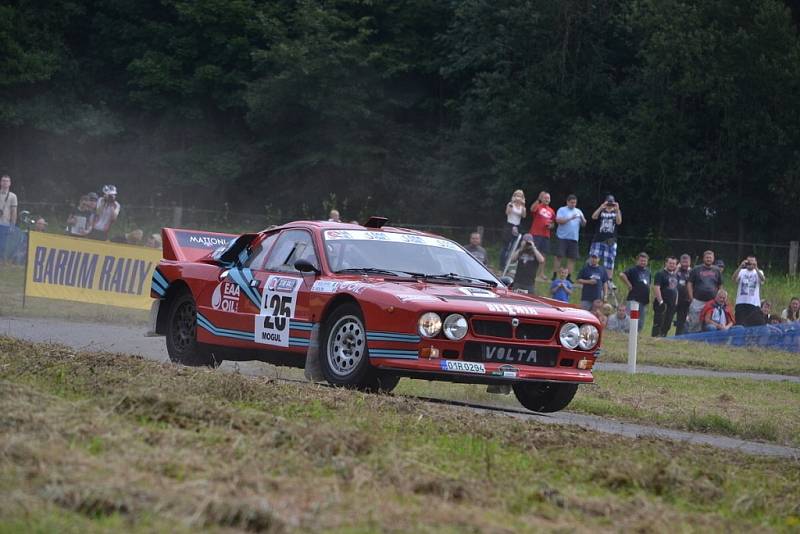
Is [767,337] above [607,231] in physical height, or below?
below

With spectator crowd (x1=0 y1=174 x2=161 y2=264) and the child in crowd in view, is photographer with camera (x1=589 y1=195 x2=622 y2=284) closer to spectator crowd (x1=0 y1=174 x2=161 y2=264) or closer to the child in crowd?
the child in crowd

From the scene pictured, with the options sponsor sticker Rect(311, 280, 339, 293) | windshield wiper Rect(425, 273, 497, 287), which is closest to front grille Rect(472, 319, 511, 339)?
windshield wiper Rect(425, 273, 497, 287)

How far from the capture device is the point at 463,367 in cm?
1062

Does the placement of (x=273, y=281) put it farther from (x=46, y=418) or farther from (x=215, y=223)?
(x=215, y=223)

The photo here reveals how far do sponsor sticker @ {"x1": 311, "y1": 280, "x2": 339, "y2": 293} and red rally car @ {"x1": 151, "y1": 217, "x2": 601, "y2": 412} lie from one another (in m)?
0.01

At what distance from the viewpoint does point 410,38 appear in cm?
4872

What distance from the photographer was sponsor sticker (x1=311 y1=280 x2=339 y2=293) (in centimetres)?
1132

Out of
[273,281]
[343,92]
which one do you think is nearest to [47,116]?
[343,92]

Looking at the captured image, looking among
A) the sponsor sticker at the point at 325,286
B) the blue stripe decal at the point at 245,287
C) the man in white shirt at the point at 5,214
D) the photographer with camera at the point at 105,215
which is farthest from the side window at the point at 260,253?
the man in white shirt at the point at 5,214

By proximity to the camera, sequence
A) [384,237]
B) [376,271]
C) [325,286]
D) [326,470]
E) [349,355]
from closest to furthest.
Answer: [326,470] → [349,355] → [325,286] → [376,271] → [384,237]

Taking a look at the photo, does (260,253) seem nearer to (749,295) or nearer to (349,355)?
(349,355)

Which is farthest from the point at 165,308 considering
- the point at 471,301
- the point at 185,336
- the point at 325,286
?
the point at 471,301

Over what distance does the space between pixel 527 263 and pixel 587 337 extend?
38.0 feet

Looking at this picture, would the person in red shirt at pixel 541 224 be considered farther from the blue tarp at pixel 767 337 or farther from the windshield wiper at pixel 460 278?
the windshield wiper at pixel 460 278
